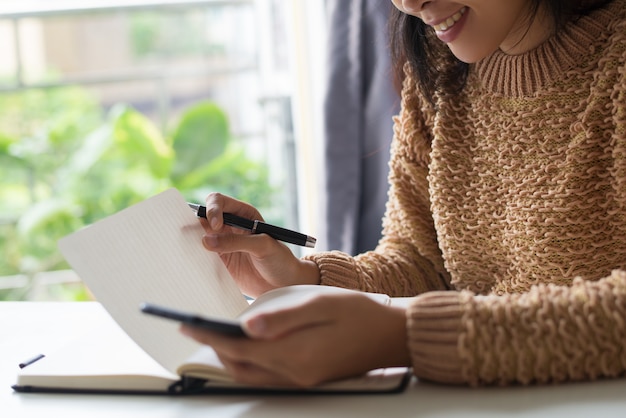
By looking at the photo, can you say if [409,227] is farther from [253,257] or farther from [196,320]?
[196,320]

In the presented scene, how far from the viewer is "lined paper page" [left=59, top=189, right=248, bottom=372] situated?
0.71 m

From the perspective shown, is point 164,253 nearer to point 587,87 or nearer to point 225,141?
point 587,87

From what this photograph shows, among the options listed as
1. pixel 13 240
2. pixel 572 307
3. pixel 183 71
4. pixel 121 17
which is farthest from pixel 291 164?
pixel 572 307

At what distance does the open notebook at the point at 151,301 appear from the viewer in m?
0.68

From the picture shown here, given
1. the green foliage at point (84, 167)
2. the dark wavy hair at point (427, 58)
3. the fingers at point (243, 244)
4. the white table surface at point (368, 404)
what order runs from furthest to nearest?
the green foliage at point (84, 167)
the dark wavy hair at point (427, 58)
the fingers at point (243, 244)
the white table surface at point (368, 404)

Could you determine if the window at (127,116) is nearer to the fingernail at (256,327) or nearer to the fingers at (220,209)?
the fingers at (220,209)

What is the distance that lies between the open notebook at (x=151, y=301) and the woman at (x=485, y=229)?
27 mm

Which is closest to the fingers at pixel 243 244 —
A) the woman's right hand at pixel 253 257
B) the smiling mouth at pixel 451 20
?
the woman's right hand at pixel 253 257

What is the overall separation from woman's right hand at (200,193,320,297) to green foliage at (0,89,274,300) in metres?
1.66

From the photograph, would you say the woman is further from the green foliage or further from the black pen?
the green foliage

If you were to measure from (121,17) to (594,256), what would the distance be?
2484mm

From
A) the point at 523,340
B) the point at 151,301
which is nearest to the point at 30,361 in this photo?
the point at 151,301

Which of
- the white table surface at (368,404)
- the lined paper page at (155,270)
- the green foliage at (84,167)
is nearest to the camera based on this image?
the white table surface at (368,404)

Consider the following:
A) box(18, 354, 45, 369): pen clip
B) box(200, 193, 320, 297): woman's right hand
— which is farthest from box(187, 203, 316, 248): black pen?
box(18, 354, 45, 369): pen clip
